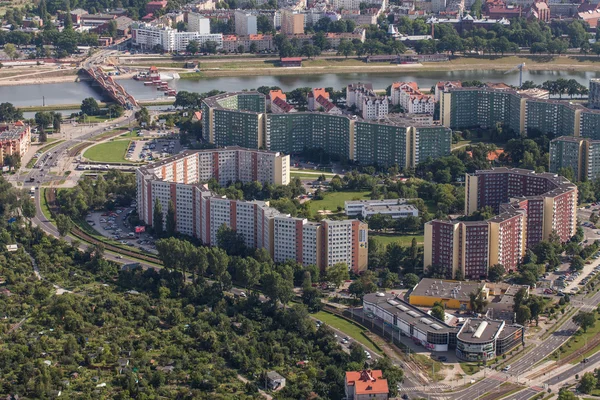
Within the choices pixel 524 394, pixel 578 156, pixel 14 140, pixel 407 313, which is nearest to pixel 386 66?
pixel 578 156

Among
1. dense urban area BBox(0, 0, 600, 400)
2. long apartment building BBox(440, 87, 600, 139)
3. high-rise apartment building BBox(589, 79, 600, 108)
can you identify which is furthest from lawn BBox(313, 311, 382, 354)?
high-rise apartment building BBox(589, 79, 600, 108)

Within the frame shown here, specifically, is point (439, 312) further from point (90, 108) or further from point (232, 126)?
point (90, 108)

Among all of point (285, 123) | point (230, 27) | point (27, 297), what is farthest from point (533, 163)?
point (230, 27)

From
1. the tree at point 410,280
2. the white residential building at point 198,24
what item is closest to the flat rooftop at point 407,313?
the tree at point 410,280

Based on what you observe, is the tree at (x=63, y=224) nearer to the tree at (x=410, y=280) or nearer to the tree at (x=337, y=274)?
the tree at (x=337, y=274)

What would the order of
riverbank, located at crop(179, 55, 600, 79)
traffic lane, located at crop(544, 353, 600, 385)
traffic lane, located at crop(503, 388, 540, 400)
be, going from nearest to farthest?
traffic lane, located at crop(503, 388, 540, 400), traffic lane, located at crop(544, 353, 600, 385), riverbank, located at crop(179, 55, 600, 79)

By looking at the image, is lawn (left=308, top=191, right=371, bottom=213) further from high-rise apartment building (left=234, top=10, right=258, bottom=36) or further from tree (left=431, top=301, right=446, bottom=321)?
high-rise apartment building (left=234, top=10, right=258, bottom=36)

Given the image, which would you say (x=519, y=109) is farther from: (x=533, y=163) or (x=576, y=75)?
(x=576, y=75)
